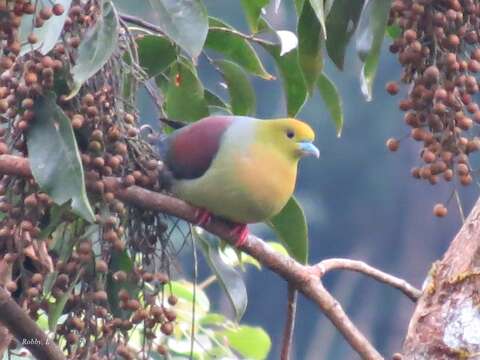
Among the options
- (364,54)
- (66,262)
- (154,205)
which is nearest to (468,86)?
(364,54)

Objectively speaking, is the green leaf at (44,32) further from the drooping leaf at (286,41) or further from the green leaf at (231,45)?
the green leaf at (231,45)

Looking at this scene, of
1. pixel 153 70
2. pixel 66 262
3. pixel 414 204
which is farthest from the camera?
pixel 414 204

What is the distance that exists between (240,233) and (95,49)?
66 cm

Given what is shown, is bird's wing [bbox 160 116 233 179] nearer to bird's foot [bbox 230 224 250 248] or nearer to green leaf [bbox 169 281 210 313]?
bird's foot [bbox 230 224 250 248]

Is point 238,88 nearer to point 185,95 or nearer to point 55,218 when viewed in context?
point 185,95

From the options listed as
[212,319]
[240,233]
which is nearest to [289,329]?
[240,233]

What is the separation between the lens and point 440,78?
7.94 feet

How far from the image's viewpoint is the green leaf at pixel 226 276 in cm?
301

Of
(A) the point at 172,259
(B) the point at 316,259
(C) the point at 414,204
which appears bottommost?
(B) the point at 316,259

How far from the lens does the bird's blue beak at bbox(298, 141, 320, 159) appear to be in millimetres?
3387

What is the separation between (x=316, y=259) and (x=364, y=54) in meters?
7.30

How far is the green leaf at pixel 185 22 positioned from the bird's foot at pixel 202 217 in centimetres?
45

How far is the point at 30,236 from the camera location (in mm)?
2486

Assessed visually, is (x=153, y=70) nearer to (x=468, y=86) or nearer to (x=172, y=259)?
(x=172, y=259)
